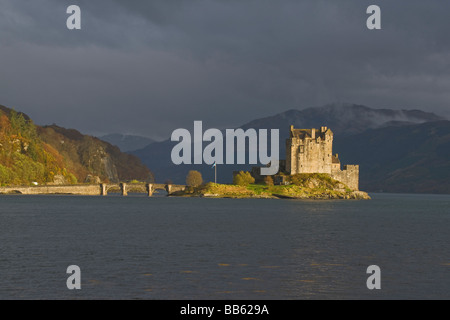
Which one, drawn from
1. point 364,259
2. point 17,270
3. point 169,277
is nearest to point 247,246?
point 364,259

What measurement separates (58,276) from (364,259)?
3018 cm

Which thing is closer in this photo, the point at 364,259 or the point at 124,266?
the point at 124,266

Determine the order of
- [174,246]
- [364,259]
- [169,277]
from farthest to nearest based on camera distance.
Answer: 1. [174,246]
2. [364,259]
3. [169,277]

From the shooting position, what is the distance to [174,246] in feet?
219

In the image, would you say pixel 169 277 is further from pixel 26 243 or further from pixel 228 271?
pixel 26 243

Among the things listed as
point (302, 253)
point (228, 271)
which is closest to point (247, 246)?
point (302, 253)

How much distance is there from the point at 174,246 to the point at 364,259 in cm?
2191
